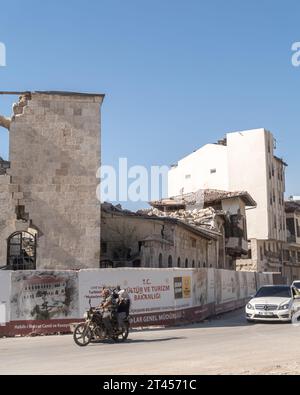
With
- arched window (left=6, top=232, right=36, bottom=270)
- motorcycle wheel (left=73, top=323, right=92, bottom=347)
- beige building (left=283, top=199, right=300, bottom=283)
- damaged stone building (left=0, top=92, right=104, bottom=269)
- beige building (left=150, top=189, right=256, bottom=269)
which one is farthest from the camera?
beige building (left=283, top=199, right=300, bottom=283)

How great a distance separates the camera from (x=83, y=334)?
548 inches

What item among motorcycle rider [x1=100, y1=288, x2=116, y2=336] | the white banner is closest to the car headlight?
motorcycle rider [x1=100, y1=288, x2=116, y2=336]

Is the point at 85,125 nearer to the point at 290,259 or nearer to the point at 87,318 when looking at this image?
the point at 87,318

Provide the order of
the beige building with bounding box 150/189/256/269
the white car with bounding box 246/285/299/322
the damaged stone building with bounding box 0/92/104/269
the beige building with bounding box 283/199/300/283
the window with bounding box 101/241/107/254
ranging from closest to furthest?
the white car with bounding box 246/285/299/322 < the damaged stone building with bounding box 0/92/104/269 < the window with bounding box 101/241/107/254 < the beige building with bounding box 150/189/256/269 < the beige building with bounding box 283/199/300/283

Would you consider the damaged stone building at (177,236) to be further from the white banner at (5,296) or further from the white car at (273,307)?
the white banner at (5,296)

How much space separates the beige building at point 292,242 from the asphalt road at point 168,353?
175 feet

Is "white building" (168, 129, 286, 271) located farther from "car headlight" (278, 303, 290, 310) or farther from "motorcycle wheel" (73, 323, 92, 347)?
"motorcycle wheel" (73, 323, 92, 347)

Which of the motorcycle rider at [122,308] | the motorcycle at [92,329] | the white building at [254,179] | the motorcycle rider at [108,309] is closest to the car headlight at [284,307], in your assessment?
the motorcycle rider at [122,308]

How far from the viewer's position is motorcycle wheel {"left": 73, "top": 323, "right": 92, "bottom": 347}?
45.6 ft

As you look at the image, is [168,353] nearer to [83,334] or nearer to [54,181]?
[83,334]

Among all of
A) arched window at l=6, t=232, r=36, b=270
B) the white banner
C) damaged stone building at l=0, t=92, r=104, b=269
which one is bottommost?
the white banner

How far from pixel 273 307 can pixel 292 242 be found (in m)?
52.5

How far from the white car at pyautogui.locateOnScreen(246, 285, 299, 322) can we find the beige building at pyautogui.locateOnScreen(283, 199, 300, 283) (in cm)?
4976

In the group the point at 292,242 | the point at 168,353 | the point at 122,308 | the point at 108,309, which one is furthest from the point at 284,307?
the point at 292,242
